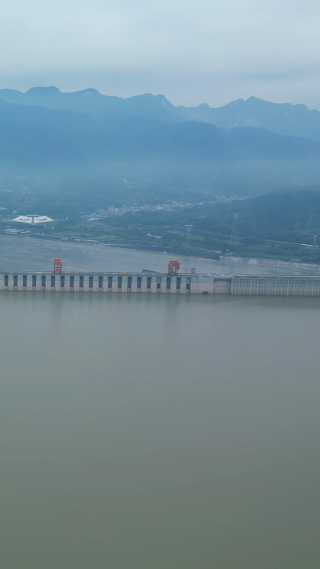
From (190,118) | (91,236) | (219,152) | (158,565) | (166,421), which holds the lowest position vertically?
(158,565)

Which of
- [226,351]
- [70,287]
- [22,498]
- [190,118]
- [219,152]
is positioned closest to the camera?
[22,498]

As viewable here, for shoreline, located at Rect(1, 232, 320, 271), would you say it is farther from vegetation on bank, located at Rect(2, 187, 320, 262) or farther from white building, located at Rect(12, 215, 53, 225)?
white building, located at Rect(12, 215, 53, 225)

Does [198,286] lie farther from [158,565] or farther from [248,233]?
[248,233]

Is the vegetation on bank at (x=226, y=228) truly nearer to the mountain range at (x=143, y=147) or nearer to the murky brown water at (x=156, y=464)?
the murky brown water at (x=156, y=464)

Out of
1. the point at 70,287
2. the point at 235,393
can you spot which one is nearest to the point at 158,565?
the point at 235,393

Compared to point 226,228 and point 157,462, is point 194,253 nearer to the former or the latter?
point 226,228

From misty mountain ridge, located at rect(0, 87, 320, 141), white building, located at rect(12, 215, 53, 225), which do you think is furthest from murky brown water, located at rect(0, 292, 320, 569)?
misty mountain ridge, located at rect(0, 87, 320, 141)

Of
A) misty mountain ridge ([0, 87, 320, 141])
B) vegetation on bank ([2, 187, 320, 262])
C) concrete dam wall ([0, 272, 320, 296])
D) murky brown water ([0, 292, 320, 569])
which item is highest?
misty mountain ridge ([0, 87, 320, 141])
